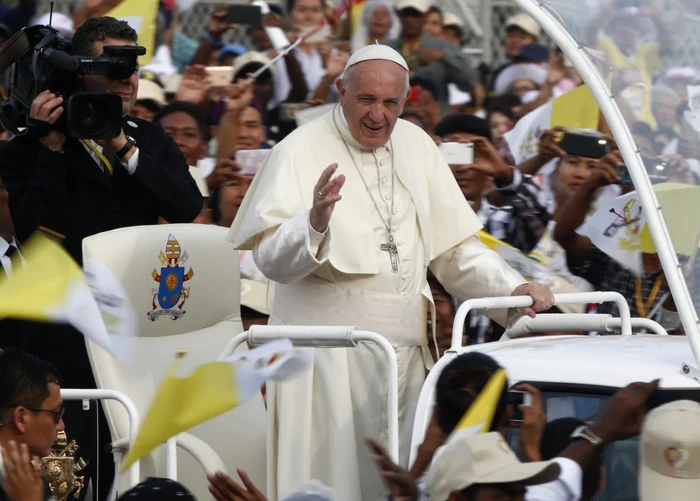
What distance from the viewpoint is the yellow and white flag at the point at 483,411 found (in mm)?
3453

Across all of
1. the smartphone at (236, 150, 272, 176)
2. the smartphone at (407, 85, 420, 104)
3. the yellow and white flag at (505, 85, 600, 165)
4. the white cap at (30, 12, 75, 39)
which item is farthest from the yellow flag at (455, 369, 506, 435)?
the white cap at (30, 12, 75, 39)

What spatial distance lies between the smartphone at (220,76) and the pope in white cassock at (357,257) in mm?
2547

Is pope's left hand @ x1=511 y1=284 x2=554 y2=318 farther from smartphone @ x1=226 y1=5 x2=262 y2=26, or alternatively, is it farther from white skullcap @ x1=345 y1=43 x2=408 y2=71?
smartphone @ x1=226 y1=5 x2=262 y2=26

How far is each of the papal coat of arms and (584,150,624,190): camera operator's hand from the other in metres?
2.31

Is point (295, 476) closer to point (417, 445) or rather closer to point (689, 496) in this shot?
point (417, 445)

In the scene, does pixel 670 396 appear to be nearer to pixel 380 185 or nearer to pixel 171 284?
pixel 380 185

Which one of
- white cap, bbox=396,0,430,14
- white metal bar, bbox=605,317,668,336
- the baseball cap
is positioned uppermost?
white cap, bbox=396,0,430,14

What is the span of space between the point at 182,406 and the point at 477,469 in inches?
27.9

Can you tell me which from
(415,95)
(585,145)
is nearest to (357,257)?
(585,145)

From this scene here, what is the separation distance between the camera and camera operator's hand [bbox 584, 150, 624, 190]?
659 centimetres

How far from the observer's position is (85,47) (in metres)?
5.38

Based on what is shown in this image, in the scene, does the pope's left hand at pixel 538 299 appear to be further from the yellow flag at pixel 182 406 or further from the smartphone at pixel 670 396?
the yellow flag at pixel 182 406

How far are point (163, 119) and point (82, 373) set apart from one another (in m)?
Result: 2.19

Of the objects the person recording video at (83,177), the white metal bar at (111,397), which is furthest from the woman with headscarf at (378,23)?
the white metal bar at (111,397)
